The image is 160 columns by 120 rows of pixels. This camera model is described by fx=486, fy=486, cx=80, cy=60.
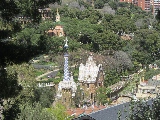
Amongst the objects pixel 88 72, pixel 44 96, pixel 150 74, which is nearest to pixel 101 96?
pixel 88 72

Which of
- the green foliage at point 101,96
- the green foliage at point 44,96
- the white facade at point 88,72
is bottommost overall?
the green foliage at point 101,96

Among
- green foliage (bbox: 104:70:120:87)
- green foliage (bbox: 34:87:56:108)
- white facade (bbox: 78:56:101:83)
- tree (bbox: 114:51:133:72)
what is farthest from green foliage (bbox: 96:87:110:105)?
tree (bbox: 114:51:133:72)

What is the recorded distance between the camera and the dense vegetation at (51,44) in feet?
34.4

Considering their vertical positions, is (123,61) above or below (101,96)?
below

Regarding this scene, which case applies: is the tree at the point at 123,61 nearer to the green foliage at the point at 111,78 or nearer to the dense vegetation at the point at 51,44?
the dense vegetation at the point at 51,44

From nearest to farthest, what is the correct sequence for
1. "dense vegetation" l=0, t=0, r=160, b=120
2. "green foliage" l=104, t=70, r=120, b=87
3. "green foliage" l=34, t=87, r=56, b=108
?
"dense vegetation" l=0, t=0, r=160, b=120, "green foliage" l=34, t=87, r=56, b=108, "green foliage" l=104, t=70, r=120, b=87

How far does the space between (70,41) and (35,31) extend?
3.42m

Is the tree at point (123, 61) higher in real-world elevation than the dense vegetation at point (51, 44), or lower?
lower

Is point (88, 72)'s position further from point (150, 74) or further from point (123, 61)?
point (123, 61)

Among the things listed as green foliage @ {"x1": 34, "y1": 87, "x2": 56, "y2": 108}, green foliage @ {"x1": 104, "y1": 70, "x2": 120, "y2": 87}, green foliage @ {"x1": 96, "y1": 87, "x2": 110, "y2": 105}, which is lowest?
green foliage @ {"x1": 104, "y1": 70, "x2": 120, "y2": 87}

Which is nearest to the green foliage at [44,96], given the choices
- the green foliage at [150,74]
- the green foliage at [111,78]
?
the green foliage at [111,78]

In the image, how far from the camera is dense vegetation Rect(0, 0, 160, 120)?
10.5 meters

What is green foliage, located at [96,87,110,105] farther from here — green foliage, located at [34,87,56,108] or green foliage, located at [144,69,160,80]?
green foliage, located at [144,69,160,80]

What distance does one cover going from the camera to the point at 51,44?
22.8 metres
